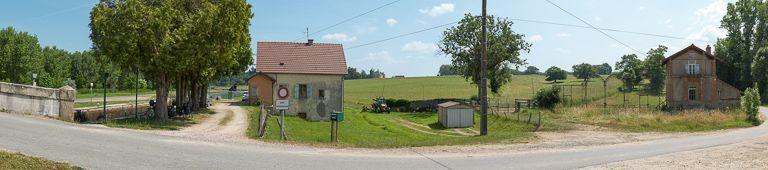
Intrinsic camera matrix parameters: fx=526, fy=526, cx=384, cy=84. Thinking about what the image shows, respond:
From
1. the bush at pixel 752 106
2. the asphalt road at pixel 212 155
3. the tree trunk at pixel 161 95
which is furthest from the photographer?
the bush at pixel 752 106

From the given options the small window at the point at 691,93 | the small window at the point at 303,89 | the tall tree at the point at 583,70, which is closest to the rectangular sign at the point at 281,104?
the small window at the point at 303,89

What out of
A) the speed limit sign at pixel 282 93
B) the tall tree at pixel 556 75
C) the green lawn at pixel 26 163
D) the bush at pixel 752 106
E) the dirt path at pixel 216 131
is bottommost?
the dirt path at pixel 216 131

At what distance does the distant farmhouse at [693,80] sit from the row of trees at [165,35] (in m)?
42.1

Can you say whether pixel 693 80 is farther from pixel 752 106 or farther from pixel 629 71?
pixel 629 71

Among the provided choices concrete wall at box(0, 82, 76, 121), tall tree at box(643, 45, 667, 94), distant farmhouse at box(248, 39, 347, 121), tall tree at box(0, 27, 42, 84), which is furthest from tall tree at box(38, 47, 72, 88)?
tall tree at box(643, 45, 667, 94)

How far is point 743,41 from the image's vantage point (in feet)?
249

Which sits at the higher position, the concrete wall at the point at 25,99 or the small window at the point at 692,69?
the small window at the point at 692,69

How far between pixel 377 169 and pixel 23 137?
1055 centimetres

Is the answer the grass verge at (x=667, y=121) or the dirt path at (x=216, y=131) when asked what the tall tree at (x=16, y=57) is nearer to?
the dirt path at (x=216, y=131)

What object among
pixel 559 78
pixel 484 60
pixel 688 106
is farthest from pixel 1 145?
pixel 559 78

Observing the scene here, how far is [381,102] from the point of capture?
6175 centimetres

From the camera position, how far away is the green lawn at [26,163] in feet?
34.7

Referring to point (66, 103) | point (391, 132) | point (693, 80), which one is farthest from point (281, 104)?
point (693, 80)

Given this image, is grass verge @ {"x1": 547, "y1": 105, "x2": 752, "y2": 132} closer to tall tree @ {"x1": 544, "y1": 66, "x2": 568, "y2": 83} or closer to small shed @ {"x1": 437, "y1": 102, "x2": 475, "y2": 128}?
small shed @ {"x1": 437, "y1": 102, "x2": 475, "y2": 128}
